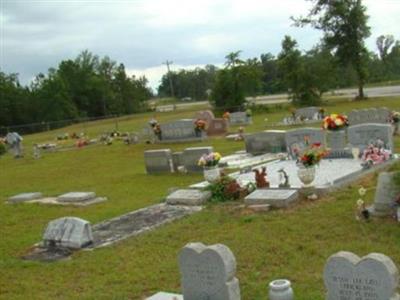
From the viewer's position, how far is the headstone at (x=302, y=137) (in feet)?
49.9

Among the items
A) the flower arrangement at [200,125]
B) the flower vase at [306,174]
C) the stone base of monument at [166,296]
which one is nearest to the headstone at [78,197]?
the flower vase at [306,174]

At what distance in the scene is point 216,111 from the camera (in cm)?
4312

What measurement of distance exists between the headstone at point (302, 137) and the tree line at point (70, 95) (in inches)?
2135

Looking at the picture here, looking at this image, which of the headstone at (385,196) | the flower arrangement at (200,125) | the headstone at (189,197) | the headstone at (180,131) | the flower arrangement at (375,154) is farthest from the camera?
the headstone at (180,131)

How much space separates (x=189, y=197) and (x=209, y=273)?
608 centimetres

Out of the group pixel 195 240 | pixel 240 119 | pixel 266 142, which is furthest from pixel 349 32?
pixel 195 240

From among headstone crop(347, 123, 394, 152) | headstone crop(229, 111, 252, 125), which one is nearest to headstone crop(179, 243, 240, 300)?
headstone crop(347, 123, 394, 152)

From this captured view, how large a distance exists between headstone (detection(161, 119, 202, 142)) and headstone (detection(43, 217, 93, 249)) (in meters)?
17.6

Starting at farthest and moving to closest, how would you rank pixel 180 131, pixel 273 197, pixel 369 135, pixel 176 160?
pixel 180 131
pixel 176 160
pixel 369 135
pixel 273 197

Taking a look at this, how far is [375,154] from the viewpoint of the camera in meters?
13.6

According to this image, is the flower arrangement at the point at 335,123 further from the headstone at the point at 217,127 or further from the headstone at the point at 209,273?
the headstone at the point at 217,127

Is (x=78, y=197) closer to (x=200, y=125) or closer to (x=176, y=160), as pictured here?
(x=176, y=160)

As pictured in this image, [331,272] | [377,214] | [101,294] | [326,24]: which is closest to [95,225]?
[101,294]

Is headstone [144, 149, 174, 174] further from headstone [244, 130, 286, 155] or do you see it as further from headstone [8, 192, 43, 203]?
headstone [8, 192, 43, 203]
